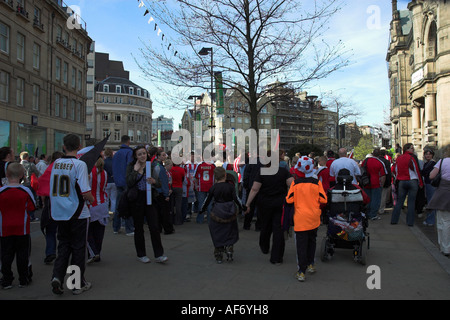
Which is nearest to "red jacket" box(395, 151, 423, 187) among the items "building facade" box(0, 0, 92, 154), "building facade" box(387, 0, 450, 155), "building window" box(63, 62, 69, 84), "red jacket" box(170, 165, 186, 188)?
"red jacket" box(170, 165, 186, 188)

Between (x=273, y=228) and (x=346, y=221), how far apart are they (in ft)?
3.83

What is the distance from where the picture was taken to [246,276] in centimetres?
519

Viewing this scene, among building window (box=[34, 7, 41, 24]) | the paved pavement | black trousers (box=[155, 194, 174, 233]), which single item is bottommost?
the paved pavement

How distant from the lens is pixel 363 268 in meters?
5.64

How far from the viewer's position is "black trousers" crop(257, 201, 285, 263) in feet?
19.3

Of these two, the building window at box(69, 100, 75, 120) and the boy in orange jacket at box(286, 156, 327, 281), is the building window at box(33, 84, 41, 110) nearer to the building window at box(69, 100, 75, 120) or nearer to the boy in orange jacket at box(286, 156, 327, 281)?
the building window at box(69, 100, 75, 120)

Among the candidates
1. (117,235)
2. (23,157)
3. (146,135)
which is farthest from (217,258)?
(146,135)

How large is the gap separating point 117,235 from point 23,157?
3679 millimetres

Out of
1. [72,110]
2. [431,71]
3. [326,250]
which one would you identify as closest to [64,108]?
[72,110]

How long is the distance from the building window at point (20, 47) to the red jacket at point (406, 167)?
82.1ft

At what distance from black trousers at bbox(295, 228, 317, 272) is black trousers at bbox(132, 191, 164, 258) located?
220 centimetres

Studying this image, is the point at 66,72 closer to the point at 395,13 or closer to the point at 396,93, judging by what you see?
the point at 396,93
